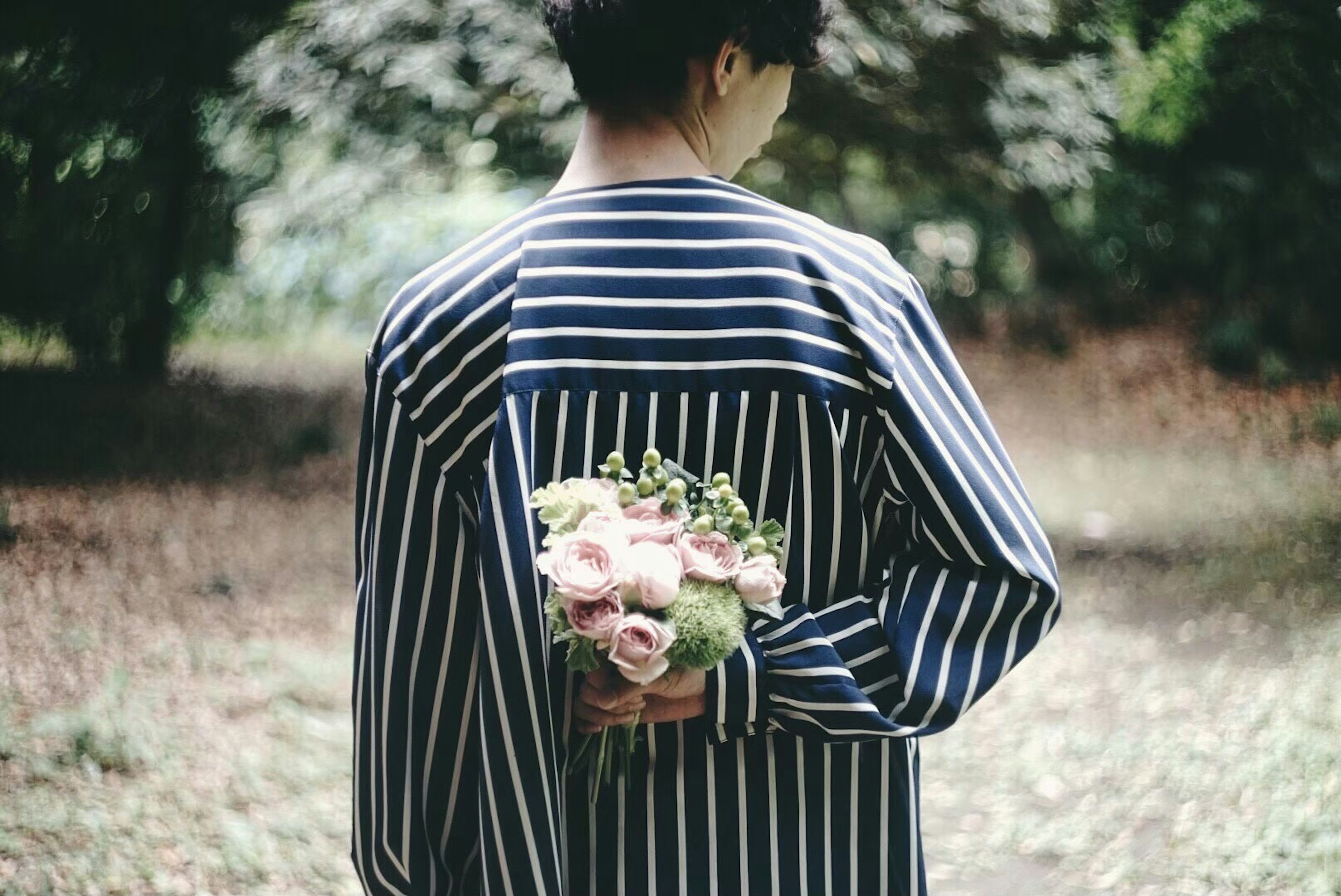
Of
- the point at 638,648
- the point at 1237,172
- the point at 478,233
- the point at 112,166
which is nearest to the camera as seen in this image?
the point at 638,648

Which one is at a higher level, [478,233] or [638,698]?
[638,698]

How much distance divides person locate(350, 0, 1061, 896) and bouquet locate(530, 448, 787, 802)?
0.17 feet

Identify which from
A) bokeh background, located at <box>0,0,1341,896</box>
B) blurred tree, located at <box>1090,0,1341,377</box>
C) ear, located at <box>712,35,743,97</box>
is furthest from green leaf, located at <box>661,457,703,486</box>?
blurred tree, located at <box>1090,0,1341,377</box>

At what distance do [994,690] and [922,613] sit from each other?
443 cm

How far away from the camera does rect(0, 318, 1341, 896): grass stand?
156 inches

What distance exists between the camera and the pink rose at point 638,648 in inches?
49.2

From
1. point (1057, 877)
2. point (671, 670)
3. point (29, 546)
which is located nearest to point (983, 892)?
point (1057, 877)

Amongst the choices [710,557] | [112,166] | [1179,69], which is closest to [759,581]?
[710,557]

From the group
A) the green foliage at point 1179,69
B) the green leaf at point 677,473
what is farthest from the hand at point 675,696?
the green foliage at point 1179,69

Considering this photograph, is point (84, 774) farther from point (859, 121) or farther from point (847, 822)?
point (859, 121)

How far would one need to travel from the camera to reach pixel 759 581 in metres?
1.29

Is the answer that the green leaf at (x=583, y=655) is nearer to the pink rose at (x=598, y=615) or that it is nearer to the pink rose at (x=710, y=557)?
the pink rose at (x=598, y=615)

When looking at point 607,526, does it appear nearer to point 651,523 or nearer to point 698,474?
point 651,523

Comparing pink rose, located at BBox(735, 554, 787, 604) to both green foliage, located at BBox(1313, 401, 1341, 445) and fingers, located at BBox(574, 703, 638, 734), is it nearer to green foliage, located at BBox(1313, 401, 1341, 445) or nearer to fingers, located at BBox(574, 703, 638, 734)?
fingers, located at BBox(574, 703, 638, 734)
